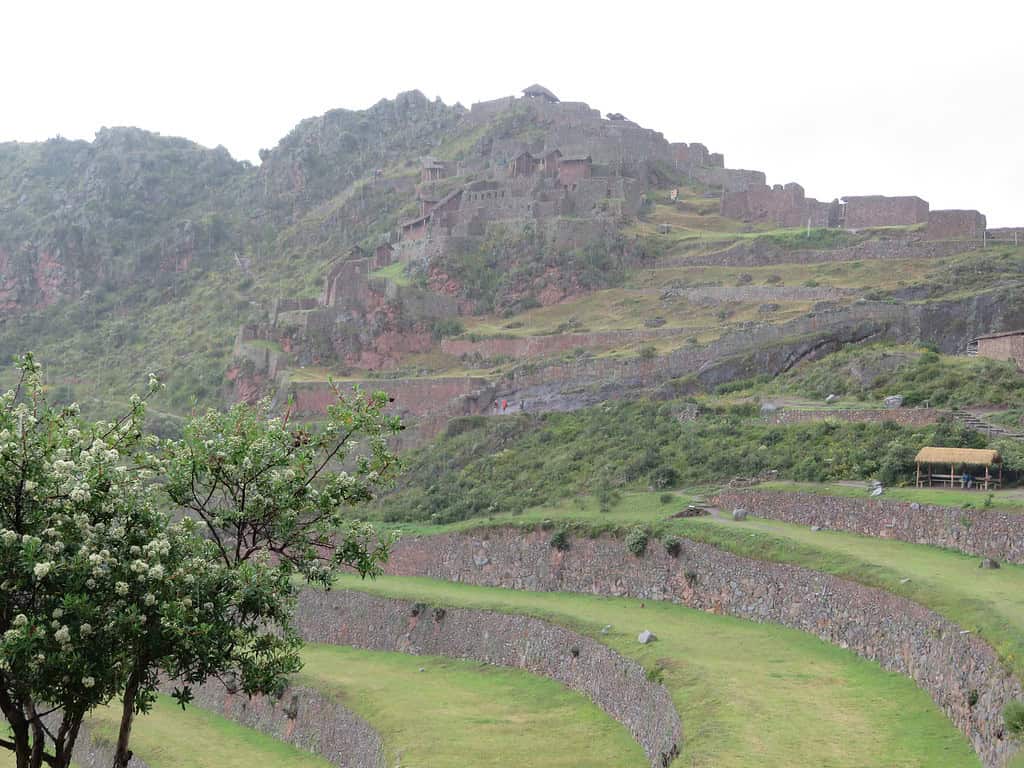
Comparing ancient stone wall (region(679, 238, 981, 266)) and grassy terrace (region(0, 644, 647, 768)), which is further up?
ancient stone wall (region(679, 238, 981, 266))

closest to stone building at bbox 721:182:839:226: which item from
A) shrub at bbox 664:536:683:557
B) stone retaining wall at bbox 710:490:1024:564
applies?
stone retaining wall at bbox 710:490:1024:564

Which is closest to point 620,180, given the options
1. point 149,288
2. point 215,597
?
point 149,288

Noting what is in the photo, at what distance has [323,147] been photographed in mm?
103000

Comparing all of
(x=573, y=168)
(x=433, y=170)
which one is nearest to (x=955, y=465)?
(x=573, y=168)

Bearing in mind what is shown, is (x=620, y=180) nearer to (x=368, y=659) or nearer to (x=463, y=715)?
(x=368, y=659)

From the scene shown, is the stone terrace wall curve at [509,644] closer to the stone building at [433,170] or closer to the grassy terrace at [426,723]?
the grassy terrace at [426,723]

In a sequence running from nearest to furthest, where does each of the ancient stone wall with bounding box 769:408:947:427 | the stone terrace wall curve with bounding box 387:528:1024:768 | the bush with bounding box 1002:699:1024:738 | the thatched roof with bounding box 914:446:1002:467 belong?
the bush with bounding box 1002:699:1024:738
the stone terrace wall curve with bounding box 387:528:1024:768
the thatched roof with bounding box 914:446:1002:467
the ancient stone wall with bounding box 769:408:947:427

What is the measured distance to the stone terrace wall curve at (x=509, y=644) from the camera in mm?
19766

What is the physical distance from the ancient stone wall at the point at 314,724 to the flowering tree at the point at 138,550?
7.91 m

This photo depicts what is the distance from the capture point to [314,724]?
2553cm

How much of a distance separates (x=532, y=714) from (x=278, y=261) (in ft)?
233

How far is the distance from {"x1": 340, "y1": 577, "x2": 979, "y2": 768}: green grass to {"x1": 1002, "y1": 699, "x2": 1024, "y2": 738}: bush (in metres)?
1.43

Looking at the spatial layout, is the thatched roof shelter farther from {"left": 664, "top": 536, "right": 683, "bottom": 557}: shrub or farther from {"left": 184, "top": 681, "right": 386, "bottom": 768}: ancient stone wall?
{"left": 184, "top": 681, "right": 386, "bottom": 768}: ancient stone wall

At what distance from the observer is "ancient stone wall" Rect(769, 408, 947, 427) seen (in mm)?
30891
